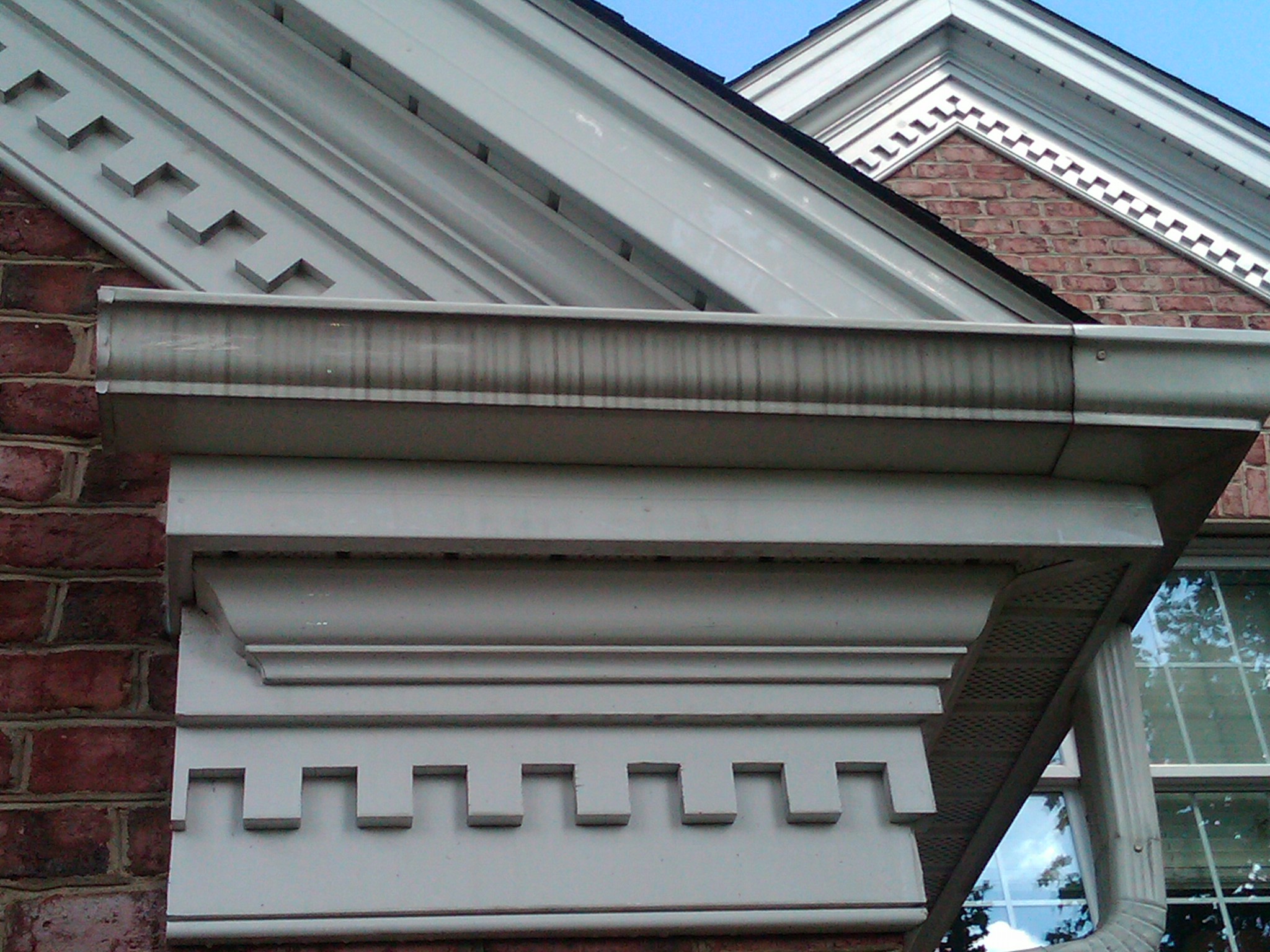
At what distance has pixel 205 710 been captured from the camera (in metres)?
2.29

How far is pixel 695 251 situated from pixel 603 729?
0.81 metres

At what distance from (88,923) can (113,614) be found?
1.65ft

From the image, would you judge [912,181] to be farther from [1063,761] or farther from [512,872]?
[512,872]

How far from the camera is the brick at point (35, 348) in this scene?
2807 mm

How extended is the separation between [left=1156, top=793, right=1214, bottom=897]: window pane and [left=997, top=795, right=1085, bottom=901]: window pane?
0.26m

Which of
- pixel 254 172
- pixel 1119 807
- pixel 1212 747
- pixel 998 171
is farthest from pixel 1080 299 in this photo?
pixel 254 172

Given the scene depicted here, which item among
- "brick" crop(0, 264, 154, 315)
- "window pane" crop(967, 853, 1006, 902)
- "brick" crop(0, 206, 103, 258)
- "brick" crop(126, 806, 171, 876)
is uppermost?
A: "brick" crop(0, 206, 103, 258)

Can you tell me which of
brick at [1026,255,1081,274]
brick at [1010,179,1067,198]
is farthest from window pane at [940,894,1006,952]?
brick at [1010,179,1067,198]

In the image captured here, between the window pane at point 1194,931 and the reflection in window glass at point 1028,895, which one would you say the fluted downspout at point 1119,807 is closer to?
the reflection in window glass at point 1028,895

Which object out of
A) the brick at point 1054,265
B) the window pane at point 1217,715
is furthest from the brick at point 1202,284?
the window pane at point 1217,715

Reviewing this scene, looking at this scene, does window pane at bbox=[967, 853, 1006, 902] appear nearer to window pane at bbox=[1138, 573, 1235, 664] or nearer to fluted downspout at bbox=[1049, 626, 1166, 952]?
window pane at bbox=[1138, 573, 1235, 664]

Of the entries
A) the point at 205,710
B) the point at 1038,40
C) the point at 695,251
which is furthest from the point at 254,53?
the point at 1038,40

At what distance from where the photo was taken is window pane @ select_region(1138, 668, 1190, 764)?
4.82 meters

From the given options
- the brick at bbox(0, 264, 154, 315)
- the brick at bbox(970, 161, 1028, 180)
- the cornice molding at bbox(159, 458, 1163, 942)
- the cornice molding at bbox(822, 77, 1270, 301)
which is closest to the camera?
the cornice molding at bbox(159, 458, 1163, 942)
